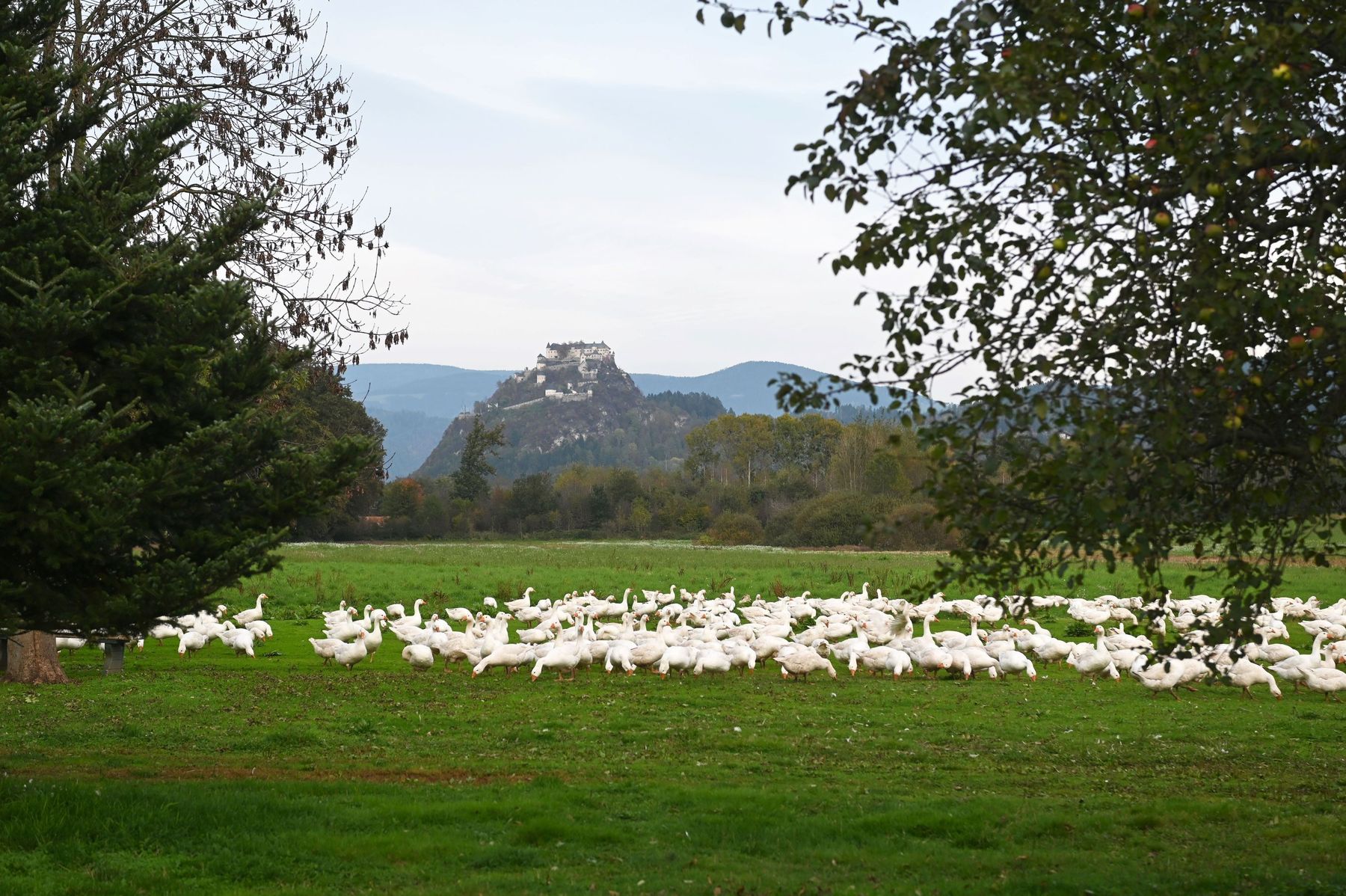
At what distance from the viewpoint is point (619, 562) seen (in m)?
57.1

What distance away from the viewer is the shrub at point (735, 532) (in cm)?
8975

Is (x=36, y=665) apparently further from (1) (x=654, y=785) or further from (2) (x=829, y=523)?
(2) (x=829, y=523)

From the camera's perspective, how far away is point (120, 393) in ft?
37.6

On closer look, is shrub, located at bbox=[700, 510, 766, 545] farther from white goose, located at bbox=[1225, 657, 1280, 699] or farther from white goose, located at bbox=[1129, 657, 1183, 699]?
white goose, located at bbox=[1129, 657, 1183, 699]

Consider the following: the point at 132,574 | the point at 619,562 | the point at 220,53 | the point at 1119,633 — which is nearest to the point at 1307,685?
the point at 1119,633

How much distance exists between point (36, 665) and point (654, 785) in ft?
44.0

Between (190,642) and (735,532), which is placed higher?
(735,532)

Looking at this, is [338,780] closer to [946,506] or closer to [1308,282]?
[946,506]

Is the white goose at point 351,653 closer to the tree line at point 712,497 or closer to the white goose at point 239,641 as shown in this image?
the white goose at point 239,641

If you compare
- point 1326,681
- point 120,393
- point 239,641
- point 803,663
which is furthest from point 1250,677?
point 239,641

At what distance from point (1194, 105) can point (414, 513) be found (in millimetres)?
95661

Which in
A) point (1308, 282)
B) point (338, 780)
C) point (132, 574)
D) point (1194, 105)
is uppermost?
point (1194, 105)

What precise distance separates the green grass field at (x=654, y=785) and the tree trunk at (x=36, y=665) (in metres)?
1.16

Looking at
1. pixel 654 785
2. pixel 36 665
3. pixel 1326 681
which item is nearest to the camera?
pixel 654 785
